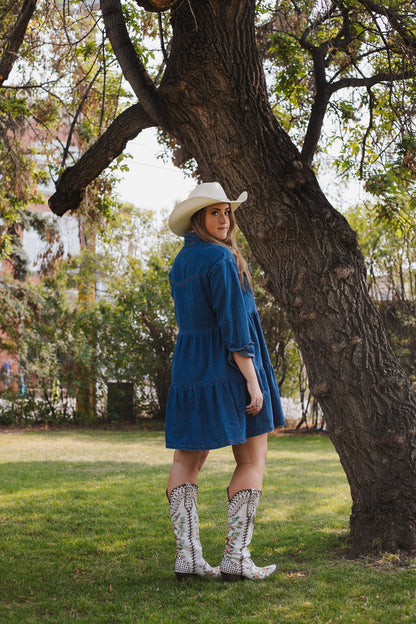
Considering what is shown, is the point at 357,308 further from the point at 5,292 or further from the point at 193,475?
the point at 5,292

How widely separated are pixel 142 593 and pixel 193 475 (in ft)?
2.05

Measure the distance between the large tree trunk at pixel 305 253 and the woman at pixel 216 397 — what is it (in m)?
0.54

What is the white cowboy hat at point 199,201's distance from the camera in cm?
354

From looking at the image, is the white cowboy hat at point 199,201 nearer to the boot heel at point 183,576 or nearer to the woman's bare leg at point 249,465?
the woman's bare leg at point 249,465

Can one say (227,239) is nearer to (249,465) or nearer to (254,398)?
(254,398)

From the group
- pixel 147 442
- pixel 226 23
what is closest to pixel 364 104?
pixel 226 23

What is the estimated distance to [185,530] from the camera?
11.1ft

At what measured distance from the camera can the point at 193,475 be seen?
11.4 ft

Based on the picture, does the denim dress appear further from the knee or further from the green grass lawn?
the green grass lawn

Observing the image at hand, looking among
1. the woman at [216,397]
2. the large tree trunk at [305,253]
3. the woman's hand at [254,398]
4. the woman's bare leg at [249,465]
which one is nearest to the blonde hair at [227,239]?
the woman at [216,397]

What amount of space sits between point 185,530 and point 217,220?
5.43 feet

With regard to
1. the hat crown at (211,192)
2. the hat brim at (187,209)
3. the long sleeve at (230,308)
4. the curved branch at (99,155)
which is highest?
the curved branch at (99,155)

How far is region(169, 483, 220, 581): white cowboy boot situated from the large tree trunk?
103 cm

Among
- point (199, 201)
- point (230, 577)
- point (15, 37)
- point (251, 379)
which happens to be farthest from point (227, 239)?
point (15, 37)
